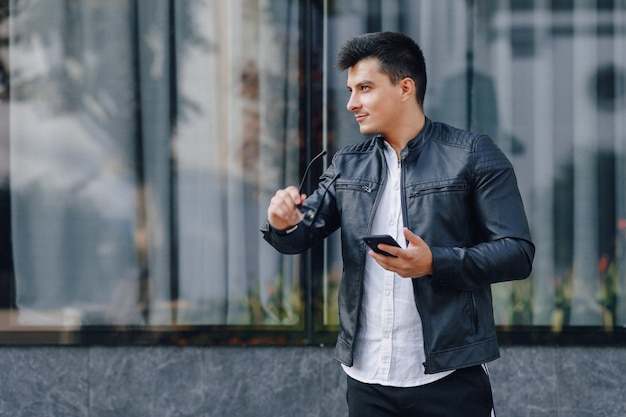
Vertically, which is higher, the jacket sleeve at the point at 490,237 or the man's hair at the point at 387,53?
the man's hair at the point at 387,53

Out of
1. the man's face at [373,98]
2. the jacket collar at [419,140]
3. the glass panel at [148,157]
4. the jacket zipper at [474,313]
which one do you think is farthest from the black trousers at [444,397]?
the glass panel at [148,157]

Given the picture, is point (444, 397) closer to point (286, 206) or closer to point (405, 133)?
point (286, 206)

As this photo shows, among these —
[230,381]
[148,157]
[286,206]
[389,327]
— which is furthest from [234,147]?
[389,327]

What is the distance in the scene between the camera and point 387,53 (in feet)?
8.87

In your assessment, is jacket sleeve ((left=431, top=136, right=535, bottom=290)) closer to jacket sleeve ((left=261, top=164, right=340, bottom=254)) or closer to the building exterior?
jacket sleeve ((left=261, top=164, right=340, bottom=254))

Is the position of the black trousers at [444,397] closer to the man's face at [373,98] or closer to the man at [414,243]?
the man at [414,243]

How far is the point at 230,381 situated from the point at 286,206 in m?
2.66

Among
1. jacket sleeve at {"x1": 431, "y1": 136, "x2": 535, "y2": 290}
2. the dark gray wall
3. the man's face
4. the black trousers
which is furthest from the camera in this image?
the dark gray wall

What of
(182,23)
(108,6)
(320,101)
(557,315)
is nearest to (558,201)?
(557,315)

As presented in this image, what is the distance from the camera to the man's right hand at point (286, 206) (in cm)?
249

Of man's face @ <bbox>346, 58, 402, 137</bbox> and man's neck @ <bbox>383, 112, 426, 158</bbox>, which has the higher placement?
man's face @ <bbox>346, 58, 402, 137</bbox>

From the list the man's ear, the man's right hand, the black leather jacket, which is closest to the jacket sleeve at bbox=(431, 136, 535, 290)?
the black leather jacket

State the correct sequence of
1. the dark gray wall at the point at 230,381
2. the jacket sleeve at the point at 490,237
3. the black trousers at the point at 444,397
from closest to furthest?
the jacket sleeve at the point at 490,237 → the black trousers at the point at 444,397 → the dark gray wall at the point at 230,381

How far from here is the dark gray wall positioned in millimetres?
4801
